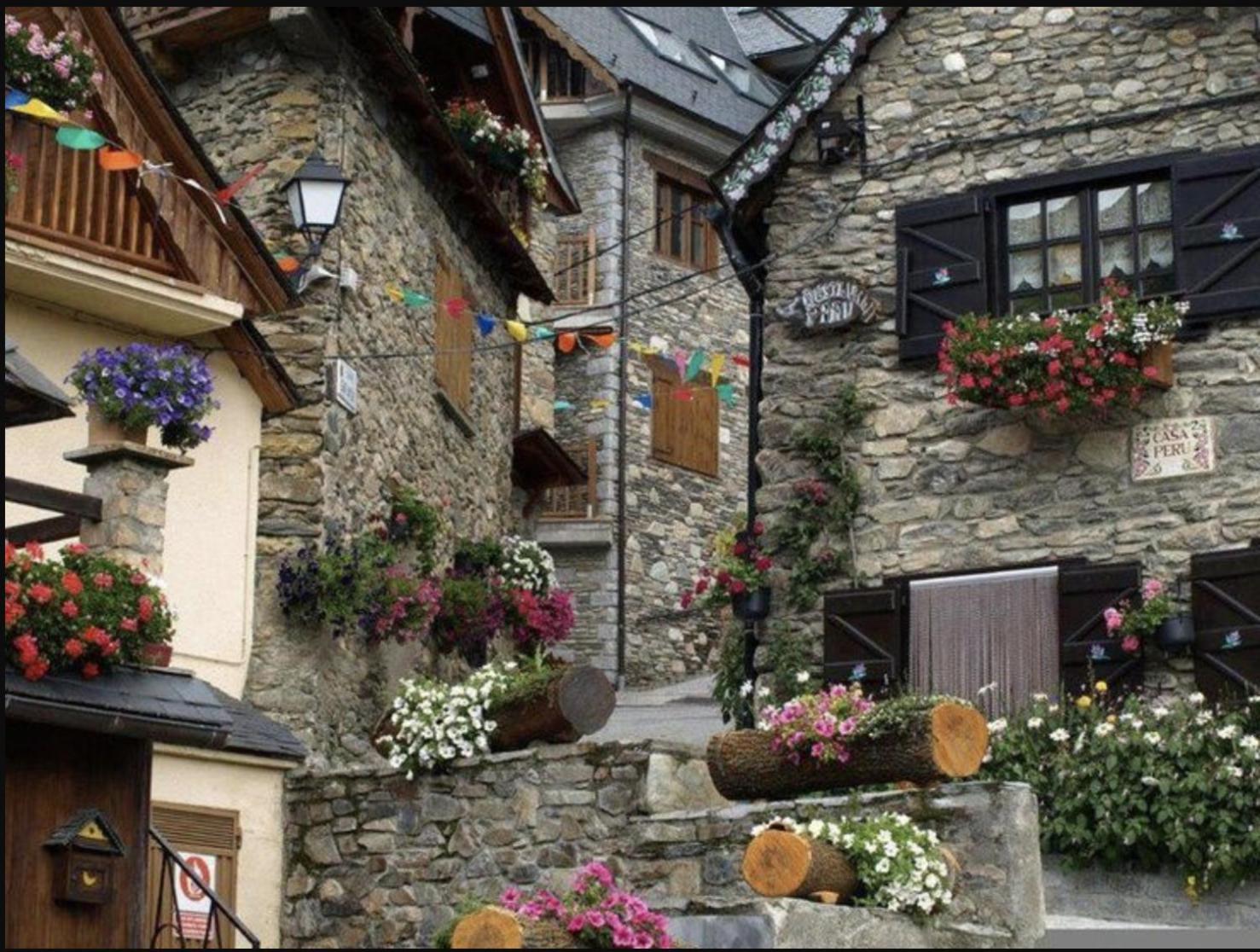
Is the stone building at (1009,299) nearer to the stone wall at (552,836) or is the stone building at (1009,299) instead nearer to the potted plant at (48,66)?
the stone wall at (552,836)

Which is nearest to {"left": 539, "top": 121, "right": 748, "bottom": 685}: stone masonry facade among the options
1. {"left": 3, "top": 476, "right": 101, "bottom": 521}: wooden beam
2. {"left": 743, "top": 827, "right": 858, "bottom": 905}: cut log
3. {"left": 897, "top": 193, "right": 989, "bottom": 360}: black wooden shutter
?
{"left": 897, "top": 193, "right": 989, "bottom": 360}: black wooden shutter

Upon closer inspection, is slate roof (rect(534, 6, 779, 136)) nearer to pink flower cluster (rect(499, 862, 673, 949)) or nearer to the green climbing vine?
the green climbing vine

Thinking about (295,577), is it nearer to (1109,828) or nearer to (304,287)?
(304,287)

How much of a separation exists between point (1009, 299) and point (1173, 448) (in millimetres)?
1562

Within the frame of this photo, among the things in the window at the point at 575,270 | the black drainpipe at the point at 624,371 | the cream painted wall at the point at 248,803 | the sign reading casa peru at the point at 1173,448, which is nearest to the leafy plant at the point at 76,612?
the cream painted wall at the point at 248,803

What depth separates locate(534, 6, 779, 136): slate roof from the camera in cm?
2825

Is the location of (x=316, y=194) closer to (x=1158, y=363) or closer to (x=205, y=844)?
(x=205, y=844)

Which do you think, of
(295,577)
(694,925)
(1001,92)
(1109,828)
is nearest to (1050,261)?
(1001,92)

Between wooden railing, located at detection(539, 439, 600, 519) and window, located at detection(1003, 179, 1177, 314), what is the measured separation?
11.5 metres

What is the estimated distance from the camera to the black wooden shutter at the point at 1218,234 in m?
15.1

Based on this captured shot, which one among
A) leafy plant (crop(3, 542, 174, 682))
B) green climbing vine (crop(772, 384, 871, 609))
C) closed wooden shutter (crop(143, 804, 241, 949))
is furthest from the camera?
green climbing vine (crop(772, 384, 871, 609))

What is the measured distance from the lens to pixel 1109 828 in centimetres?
1344

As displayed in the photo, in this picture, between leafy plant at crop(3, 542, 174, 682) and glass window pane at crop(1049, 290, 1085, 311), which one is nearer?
leafy plant at crop(3, 542, 174, 682)

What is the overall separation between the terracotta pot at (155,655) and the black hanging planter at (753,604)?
6115 mm
